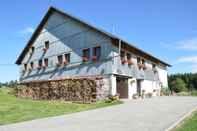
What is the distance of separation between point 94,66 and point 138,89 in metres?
6.38

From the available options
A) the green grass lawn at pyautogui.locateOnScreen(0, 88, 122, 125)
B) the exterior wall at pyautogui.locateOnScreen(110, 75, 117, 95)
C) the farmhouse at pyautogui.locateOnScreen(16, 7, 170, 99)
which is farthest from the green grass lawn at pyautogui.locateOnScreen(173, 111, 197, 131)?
the exterior wall at pyautogui.locateOnScreen(110, 75, 117, 95)

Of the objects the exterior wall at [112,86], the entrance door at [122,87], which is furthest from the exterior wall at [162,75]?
the exterior wall at [112,86]

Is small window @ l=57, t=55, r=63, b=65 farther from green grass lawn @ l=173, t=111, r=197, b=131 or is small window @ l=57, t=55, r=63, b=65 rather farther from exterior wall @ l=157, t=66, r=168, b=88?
green grass lawn @ l=173, t=111, r=197, b=131

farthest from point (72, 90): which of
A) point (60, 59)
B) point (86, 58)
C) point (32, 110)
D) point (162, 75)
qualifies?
point (162, 75)

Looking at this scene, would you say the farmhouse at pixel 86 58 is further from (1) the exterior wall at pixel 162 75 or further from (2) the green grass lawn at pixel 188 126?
(2) the green grass lawn at pixel 188 126

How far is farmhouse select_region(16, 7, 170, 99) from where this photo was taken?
27.3m

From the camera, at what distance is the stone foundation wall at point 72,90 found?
23875mm

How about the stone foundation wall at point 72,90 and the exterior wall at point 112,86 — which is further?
the exterior wall at point 112,86

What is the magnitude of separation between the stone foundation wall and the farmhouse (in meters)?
0.69

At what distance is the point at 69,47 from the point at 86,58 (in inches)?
128

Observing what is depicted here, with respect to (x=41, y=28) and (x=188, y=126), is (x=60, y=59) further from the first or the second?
(x=188, y=126)

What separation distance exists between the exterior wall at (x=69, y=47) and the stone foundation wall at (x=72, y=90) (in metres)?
2.54

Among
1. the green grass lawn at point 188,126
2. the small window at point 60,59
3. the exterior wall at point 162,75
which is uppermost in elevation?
the small window at point 60,59

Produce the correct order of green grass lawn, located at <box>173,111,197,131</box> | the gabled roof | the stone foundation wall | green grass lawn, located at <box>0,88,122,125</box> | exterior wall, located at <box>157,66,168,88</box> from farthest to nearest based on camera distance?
1. exterior wall, located at <box>157,66,168,88</box>
2. the gabled roof
3. the stone foundation wall
4. green grass lawn, located at <box>0,88,122,125</box>
5. green grass lawn, located at <box>173,111,197,131</box>
